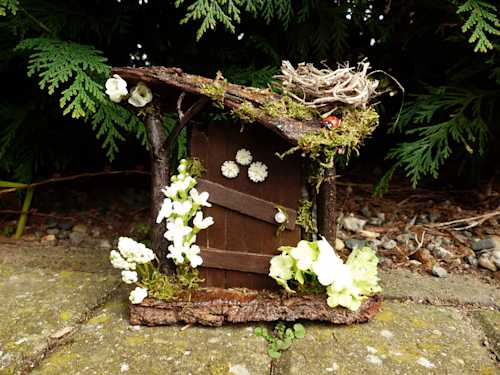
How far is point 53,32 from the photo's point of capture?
241cm

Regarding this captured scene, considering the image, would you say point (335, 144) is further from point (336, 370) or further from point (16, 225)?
point (16, 225)

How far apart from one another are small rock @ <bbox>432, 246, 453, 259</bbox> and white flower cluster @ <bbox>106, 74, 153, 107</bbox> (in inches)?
71.9

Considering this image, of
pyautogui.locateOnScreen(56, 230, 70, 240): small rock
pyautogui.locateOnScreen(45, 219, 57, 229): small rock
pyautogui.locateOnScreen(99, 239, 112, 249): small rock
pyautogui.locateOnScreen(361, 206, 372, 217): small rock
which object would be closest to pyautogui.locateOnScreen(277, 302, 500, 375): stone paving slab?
pyautogui.locateOnScreen(361, 206, 372, 217): small rock

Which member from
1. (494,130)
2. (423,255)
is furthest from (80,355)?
(494,130)

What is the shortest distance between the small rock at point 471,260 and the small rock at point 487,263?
0.08 ft

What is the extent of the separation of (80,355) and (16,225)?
1.62 m

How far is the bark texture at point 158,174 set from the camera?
76.6 inches

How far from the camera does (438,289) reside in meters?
2.22

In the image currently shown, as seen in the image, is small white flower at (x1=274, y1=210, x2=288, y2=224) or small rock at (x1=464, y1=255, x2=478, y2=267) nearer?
small white flower at (x1=274, y1=210, x2=288, y2=224)

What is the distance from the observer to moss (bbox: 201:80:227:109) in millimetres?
1735

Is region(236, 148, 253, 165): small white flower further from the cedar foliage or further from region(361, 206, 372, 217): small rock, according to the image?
region(361, 206, 372, 217): small rock

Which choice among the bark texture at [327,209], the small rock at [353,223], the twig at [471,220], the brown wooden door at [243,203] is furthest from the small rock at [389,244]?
the brown wooden door at [243,203]

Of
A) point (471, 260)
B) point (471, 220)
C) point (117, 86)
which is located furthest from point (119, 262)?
point (471, 220)

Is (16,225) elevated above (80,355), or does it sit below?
above
